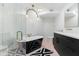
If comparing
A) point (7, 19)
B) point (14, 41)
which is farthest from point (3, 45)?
point (7, 19)

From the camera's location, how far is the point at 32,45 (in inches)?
64.4

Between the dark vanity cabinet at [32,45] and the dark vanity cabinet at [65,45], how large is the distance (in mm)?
268

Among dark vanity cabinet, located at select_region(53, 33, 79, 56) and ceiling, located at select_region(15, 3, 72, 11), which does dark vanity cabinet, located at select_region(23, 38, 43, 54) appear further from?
ceiling, located at select_region(15, 3, 72, 11)

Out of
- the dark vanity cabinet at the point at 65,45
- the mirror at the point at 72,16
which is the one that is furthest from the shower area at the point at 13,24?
the mirror at the point at 72,16

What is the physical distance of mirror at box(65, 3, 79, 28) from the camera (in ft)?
5.05

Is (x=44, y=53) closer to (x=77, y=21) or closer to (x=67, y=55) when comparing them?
(x=67, y=55)

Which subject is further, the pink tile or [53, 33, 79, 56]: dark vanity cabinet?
the pink tile

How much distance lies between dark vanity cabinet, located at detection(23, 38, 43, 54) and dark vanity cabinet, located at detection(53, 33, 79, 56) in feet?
0.88

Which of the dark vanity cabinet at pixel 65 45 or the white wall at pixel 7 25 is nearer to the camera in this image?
the dark vanity cabinet at pixel 65 45

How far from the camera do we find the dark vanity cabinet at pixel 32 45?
1.62 meters

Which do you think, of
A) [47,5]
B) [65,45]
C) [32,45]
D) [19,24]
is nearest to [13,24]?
[19,24]

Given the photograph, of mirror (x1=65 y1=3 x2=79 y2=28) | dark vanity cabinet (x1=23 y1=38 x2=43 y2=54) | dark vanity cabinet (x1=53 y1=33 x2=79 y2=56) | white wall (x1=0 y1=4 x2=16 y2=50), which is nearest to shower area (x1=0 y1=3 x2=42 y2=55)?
white wall (x1=0 y1=4 x2=16 y2=50)

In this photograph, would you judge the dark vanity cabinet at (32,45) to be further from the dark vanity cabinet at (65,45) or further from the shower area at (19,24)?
the dark vanity cabinet at (65,45)

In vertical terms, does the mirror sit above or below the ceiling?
below
